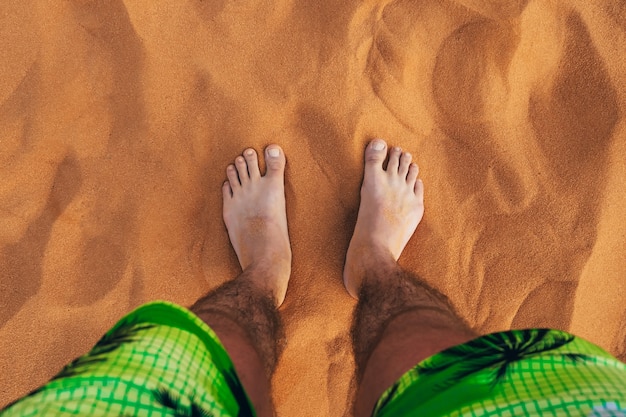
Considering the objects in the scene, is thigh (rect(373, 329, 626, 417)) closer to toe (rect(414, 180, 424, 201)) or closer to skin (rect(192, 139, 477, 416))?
skin (rect(192, 139, 477, 416))

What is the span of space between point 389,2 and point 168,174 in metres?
0.96

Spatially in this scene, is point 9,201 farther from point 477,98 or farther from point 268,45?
point 477,98

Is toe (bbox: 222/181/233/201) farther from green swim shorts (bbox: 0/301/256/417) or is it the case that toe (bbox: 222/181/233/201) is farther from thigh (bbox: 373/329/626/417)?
thigh (bbox: 373/329/626/417)

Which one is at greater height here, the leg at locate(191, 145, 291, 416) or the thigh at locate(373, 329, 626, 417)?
the leg at locate(191, 145, 291, 416)

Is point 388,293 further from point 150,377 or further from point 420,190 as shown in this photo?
point 150,377

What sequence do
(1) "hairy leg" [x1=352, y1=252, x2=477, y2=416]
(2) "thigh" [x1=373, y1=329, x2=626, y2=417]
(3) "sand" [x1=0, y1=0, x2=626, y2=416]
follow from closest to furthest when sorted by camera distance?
(2) "thigh" [x1=373, y1=329, x2=626, y2=417], (1) "hairy leg" [x1=352, y1=252, x2=477, y2=416], (3) "sand" [x1=0, y1=0, x2=626, y2=416]

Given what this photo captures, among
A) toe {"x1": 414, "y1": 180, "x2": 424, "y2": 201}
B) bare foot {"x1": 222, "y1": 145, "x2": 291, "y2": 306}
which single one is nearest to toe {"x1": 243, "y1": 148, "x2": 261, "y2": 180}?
bare foot {"x1": 222, "y1": 145, "x2": 291, "y2": 306}

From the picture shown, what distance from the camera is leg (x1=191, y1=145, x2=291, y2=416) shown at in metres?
1.09

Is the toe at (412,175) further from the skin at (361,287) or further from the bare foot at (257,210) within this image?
the bare foot at (257,210)

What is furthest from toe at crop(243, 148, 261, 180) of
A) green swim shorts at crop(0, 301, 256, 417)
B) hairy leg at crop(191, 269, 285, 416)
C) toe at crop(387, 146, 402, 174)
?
green swim shorts at crop(0, 301, 256, 417)

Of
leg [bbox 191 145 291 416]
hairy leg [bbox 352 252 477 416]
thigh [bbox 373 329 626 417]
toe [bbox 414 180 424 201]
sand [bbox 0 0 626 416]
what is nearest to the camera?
thigh [bbox 373 329 626 417]

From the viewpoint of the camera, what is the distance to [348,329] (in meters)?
1.55

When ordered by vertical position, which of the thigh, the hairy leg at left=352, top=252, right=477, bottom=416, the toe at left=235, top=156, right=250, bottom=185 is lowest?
the hairy leg at left=352, top=252, right=477, bottom=416

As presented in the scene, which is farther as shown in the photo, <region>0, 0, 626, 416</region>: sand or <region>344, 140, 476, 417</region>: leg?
<region>0, 0, 626, 416</region>: sand
